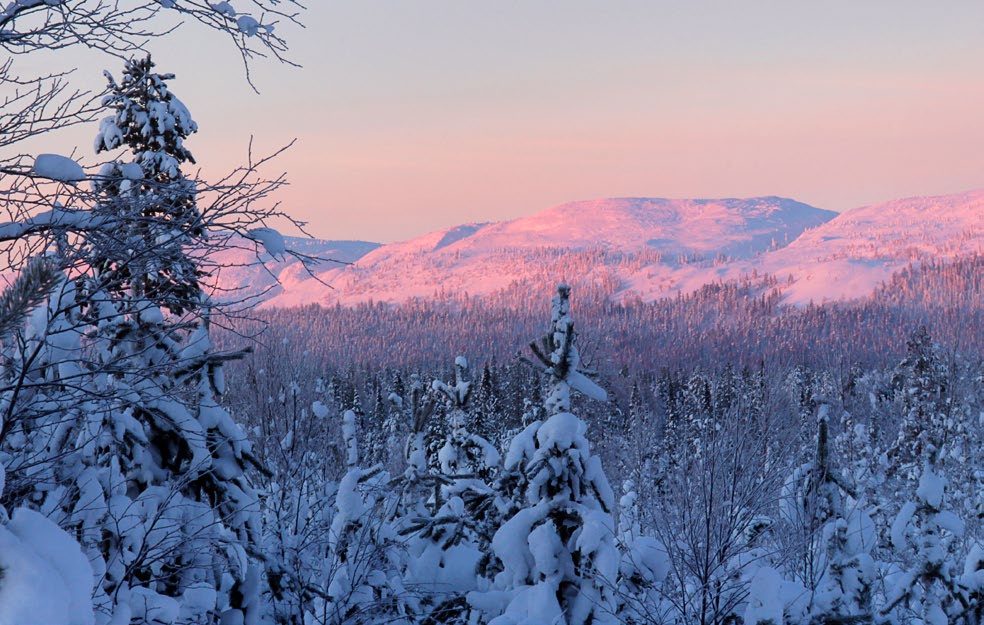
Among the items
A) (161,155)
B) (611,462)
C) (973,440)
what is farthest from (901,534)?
(611,462)

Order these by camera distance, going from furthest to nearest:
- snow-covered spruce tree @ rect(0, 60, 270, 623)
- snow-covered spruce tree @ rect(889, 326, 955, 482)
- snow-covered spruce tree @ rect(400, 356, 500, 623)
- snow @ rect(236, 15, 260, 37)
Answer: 1. snow-covered spruce tree @ rect(889, 326, 955, 482)
2. snow-covered spruce tree @ rect(400, 356, 500, 623)
3. snow @ rect(236, 15, 260, 37)
4. snow-covered spruce tree @ rect(0, 60, 270, 623)

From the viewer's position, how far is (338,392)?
8444cm

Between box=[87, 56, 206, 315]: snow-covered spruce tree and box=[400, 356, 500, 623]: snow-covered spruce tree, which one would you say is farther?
box=[400, 356, 500, 623]: snow-covered spruce tree

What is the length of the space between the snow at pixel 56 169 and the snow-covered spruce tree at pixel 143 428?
0.79 ft

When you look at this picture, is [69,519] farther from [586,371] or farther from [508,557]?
[586,371]

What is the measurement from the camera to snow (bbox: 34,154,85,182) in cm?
365

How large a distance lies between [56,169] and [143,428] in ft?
9.87

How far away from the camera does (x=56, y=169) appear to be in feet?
12.0

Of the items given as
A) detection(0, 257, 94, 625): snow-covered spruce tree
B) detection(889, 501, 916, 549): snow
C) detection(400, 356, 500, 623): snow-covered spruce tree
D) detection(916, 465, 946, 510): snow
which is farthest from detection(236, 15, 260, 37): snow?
detection(916, 465, 946, 510): snow

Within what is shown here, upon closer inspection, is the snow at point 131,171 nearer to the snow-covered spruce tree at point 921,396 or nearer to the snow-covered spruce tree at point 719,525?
the snow-covered spruce tree at point 719,525

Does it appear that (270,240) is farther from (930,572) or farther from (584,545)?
(930,572)

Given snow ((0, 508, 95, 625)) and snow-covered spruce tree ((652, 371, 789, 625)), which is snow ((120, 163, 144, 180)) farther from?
snow-covered spruce tree ((652, 371, 789, 625))

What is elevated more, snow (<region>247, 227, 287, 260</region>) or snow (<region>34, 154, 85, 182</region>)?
snow (<region>34, 154, 85, 182</region>)

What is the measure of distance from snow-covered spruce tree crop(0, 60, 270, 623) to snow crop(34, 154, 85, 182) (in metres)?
0.24
